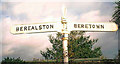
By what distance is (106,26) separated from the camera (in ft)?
18.4

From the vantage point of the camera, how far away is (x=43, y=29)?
17.7ft

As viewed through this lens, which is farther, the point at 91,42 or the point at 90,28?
the point at 91,42

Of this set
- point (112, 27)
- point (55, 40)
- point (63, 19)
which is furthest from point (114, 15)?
point (55, 40)

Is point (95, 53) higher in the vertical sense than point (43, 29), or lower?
lower

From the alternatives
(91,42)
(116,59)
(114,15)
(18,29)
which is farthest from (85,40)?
(18,29)

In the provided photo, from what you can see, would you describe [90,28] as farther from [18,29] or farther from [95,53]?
[95,53]

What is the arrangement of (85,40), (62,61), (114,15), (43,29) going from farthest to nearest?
1. (85,40)
2. (114,15)
3. (62,61)
4. (43,29)

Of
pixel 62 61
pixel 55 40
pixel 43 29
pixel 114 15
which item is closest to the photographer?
pixel 43 29

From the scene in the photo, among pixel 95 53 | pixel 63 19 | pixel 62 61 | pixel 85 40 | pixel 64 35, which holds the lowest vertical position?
pixel 95 53

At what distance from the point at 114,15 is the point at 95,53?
7.73 metres

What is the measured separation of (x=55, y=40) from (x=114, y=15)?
294 inches

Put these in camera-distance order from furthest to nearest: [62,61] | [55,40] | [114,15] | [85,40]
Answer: [85,40] → [55,40] → [114,15] → [62,61]

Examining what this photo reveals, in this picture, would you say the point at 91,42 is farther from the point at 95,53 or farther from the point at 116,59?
the point at 116,59

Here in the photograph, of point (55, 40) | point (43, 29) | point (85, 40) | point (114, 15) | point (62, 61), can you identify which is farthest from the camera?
point (85, 40)
